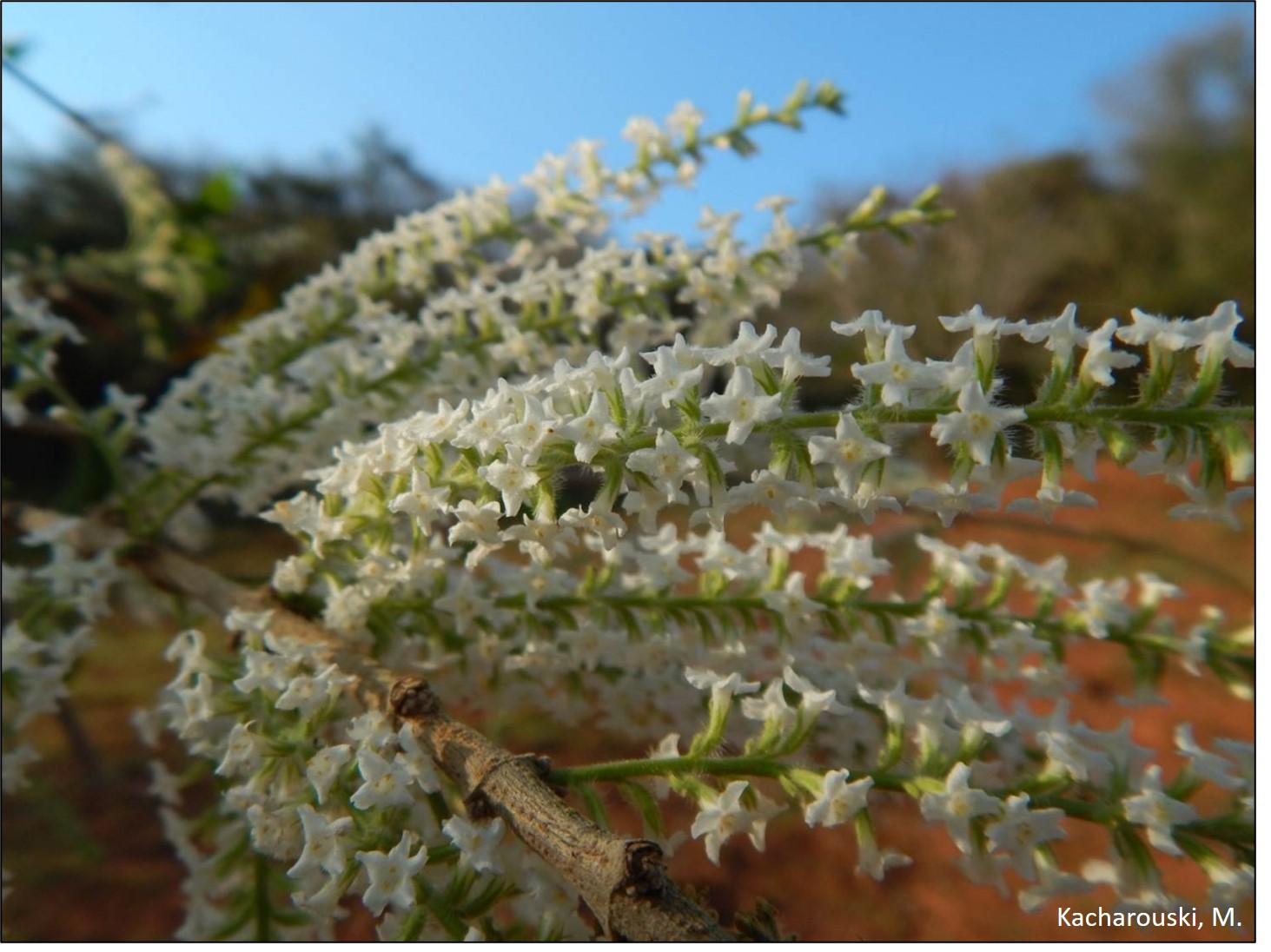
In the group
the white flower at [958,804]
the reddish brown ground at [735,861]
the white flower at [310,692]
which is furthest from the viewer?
the reddish brown ground at [735,861]

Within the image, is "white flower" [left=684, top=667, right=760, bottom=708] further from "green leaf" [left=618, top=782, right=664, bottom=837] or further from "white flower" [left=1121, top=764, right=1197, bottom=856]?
"white flower" [left=1121, top=764, right=1197, bottom=856]

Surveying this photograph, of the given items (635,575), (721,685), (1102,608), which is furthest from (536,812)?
(1102,608)

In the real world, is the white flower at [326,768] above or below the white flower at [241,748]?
below

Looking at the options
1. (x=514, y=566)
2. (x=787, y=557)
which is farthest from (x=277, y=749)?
(x=787, y=557)

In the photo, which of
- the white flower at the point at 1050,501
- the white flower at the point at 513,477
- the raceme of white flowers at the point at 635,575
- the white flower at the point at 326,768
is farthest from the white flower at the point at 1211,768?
the white flower at the point at 326,768

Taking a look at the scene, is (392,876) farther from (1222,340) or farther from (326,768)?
(1222,340)

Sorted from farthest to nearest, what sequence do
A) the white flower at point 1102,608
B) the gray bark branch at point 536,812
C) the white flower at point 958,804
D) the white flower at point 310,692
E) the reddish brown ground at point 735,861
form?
the reddish brown ground at point 735,861 → the white flower at point 1102,608 → the white flower at point 310,692 → the white flower at point 958,804 → the gray bark branch at point 536,812

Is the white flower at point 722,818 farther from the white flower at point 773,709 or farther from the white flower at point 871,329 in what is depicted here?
the white flower at point 871,329
